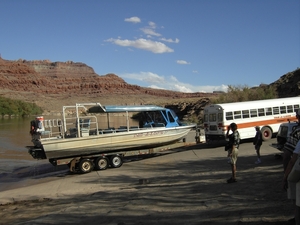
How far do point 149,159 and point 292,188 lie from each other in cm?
1139

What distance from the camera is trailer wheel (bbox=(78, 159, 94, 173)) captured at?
13.4 metres

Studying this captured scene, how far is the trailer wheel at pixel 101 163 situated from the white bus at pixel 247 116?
6.30 meters

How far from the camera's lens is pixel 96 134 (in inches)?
555

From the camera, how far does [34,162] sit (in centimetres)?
1833

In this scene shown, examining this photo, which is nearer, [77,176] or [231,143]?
[231,143]

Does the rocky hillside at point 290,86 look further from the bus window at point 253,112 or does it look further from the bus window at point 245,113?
the bus window at point 245,113

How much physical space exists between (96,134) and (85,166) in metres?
1.51

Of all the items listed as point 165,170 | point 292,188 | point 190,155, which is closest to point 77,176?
point 165,170

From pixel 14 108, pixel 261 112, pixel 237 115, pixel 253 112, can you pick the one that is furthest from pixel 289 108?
pixel 14 108

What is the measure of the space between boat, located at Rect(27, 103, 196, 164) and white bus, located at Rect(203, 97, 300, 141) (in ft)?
5.47

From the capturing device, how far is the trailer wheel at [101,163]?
13.7 metres

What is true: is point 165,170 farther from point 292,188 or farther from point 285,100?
point 285,100

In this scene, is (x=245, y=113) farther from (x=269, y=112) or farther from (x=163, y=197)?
(x=163, y=197)

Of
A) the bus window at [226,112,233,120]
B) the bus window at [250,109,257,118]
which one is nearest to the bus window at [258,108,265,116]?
the bus window at [250,109,257,118]
